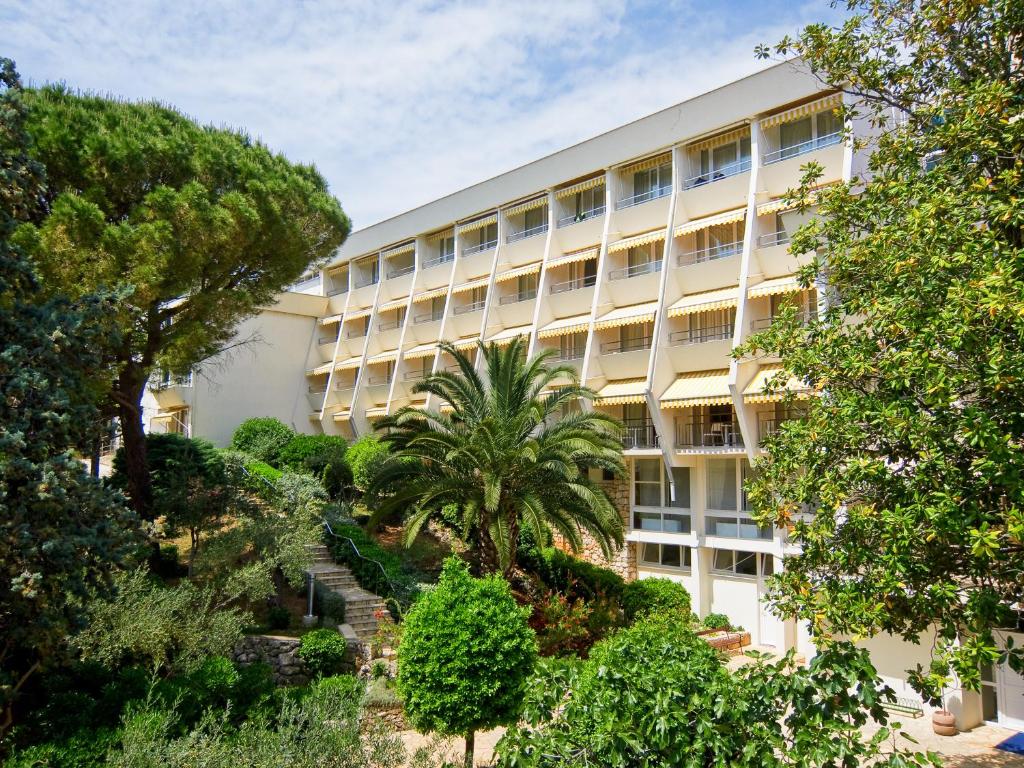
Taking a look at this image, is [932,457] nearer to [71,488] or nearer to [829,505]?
[829,505]

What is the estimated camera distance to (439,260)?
36.0 m

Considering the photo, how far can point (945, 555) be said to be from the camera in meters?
8.27

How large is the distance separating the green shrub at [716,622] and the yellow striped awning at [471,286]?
1604 cm

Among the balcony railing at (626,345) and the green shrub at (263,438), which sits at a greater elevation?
the balcony railing at (626,345)

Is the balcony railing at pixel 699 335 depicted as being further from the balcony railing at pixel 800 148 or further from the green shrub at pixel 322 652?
the green shrub at pixel 322 652

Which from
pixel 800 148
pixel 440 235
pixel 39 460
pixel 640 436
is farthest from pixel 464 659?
pixel 440 235

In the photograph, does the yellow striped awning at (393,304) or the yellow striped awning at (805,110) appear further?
the yellow striped awning at (393,304)

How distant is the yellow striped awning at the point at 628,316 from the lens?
25156 millimetres

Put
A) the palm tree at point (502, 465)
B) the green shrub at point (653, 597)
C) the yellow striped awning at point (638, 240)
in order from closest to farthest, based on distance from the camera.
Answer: the palm tree at point (502, 465), the green shrub at point (653, 597), the yellow striped awning at point (638, 240)

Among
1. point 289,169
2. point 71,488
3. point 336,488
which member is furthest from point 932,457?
point 336,488

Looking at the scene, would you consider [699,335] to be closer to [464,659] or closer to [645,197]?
[645,197]

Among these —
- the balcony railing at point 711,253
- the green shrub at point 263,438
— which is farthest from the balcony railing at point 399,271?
the balcony railing at point 711,253

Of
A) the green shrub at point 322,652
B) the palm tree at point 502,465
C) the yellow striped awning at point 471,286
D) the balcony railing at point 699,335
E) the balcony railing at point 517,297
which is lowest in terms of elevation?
the green shrub at point 322,652

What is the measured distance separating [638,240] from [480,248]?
9.86m
